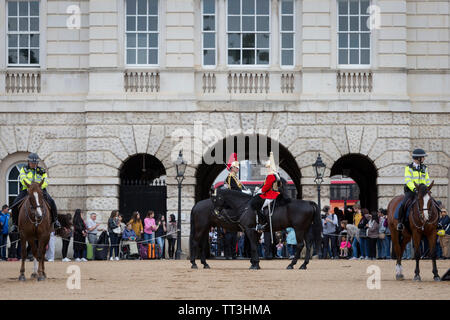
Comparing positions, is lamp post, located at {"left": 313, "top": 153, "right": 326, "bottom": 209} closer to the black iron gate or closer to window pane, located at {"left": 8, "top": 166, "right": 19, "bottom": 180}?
the black iron gate

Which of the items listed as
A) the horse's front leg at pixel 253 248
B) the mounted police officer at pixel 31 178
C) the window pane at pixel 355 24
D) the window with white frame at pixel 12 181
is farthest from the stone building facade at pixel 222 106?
the mounted police officer at pixel 31 178

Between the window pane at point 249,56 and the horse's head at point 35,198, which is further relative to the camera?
the window pane at point 249,56

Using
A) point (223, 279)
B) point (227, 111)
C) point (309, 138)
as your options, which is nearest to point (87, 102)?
point (227, 111)

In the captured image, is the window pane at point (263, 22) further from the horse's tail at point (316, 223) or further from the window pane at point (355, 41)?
the horse's tail at point (316, 223)

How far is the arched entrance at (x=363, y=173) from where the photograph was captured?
3644cm

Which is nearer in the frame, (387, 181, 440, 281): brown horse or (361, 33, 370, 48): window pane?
(387, 181, 440, 281): brown horse

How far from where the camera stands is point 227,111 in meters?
34.5

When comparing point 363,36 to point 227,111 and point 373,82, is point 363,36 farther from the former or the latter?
point 227,111

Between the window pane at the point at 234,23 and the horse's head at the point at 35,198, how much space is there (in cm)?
1509

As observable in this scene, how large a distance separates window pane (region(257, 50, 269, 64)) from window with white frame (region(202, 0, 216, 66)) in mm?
1467

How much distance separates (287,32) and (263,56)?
111 centimetres

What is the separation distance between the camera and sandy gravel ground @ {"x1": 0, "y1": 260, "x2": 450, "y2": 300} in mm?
16672

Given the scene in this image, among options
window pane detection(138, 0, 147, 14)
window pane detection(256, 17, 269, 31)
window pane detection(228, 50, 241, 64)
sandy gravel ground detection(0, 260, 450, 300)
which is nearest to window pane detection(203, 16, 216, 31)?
window pane detection(228, 50, 241, 64)

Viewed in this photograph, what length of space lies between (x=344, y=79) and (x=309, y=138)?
2.21 metres
